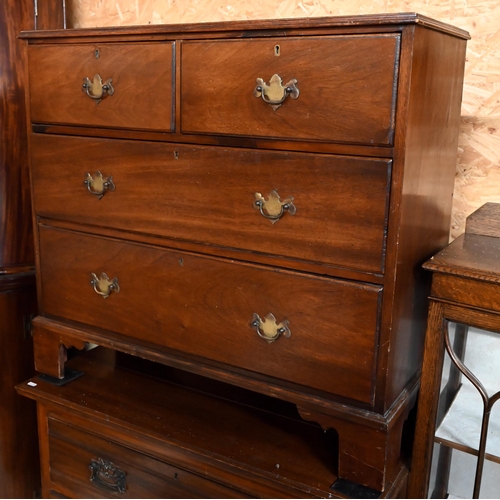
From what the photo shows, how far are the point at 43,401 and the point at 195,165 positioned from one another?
32.5 inches

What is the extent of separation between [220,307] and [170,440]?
1.22 ft

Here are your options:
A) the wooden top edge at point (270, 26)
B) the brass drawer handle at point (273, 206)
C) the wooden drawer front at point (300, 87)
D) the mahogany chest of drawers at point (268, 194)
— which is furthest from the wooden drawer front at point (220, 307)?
the wooden top edge at point (270, 26)

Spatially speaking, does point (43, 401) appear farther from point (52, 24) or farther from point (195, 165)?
point (52, 24)

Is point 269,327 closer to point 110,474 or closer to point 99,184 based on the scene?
point 99,184

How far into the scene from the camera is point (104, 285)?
1.55m

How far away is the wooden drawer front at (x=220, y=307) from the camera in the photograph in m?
1.22

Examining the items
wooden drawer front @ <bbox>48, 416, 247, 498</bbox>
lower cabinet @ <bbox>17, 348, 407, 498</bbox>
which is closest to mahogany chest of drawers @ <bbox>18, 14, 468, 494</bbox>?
lower cabinet @ <bbox>17, 348, 407, 498</bbox>

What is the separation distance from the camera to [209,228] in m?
1.34

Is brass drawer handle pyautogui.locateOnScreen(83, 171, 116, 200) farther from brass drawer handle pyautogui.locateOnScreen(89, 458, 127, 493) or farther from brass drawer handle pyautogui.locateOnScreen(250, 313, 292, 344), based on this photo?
brass drawer handle pyautogui.locateOnScreen(89, 458, 127, 493)

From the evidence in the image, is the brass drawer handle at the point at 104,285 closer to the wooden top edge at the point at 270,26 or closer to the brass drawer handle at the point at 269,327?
the brass drawer handle at the point at 269,327

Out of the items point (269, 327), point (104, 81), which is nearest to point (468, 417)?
point (269, 327)

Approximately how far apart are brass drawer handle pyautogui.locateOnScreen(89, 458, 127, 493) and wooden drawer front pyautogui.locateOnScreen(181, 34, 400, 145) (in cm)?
91

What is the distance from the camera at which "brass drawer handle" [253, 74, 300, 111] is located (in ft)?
3.83

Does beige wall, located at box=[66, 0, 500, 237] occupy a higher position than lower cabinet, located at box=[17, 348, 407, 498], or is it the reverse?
beige wall, located at box=[66, 0, 500, 237]
